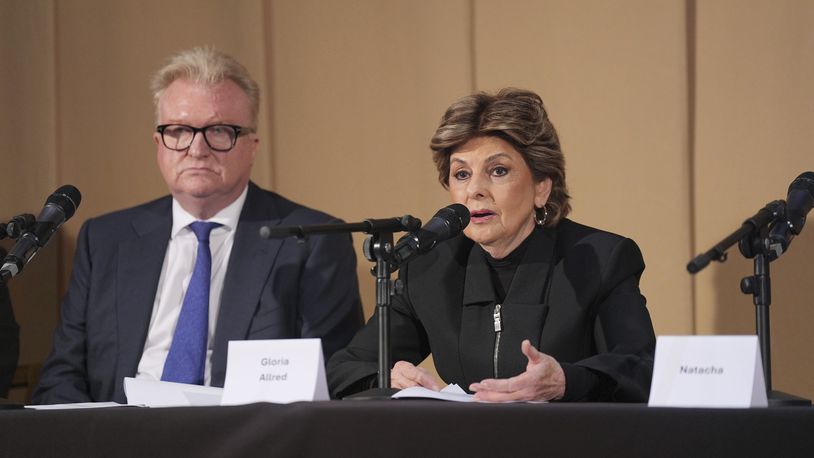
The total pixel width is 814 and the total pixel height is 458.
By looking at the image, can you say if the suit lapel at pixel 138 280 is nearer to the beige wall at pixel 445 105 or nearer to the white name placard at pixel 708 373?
the beige wall at pixel 445 105

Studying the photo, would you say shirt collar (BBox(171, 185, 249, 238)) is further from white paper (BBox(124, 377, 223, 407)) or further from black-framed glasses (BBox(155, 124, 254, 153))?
white paper (BBox(124, 377, 223, 407))

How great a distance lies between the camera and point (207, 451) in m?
1.65

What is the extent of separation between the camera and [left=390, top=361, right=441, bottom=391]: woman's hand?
2223 mm

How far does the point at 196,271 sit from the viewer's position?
10.3 ft

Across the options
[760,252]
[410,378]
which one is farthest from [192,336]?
[760,252]

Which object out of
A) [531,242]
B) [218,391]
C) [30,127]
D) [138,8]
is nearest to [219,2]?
[138,8]

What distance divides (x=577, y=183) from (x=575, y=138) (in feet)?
0.47

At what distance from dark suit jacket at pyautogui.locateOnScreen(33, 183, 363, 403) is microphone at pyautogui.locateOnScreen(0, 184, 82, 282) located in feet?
2.69

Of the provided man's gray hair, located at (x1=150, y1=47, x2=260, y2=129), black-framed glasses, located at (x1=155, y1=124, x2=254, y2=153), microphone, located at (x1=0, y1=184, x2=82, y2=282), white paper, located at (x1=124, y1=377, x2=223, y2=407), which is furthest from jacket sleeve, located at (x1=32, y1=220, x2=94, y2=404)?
white paper, located at (x1=124, y1=377, x2=223, y2=407)

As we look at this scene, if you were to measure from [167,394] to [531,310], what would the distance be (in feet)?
3.13

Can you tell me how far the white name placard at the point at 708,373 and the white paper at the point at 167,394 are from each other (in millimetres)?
799

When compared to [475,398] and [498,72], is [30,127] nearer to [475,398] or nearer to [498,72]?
[498,72]

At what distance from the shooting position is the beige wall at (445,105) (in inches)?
126

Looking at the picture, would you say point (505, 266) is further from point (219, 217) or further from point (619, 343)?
point (219, 217)
